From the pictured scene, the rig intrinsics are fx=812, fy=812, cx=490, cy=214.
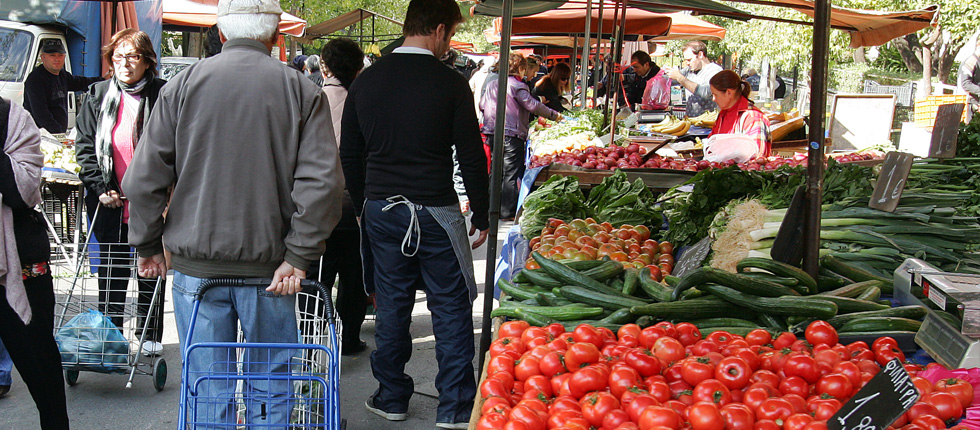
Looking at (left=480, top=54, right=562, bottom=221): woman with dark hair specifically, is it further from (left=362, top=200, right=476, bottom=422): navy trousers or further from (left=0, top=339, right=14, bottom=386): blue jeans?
(left=0, top=339, right=14, bottom=386): blue jeans

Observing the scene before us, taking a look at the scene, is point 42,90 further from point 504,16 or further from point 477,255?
point 504,16

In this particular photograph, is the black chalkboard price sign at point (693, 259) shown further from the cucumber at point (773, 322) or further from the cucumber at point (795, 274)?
the cucumber at point (773, 322)

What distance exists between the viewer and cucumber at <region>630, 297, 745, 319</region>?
9.79 feet

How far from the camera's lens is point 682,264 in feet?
12.9

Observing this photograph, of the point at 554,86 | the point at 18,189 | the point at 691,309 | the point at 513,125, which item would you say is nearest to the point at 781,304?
the point at 691,309

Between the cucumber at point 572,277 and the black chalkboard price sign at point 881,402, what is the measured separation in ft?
4.85

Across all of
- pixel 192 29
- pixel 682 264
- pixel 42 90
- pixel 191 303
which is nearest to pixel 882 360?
pixel 682 264

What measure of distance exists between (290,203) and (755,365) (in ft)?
5.85

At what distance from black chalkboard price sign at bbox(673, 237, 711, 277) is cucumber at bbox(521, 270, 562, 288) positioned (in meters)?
0.64

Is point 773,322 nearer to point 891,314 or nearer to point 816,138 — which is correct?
point 891,314

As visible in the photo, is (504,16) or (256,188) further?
(504,16)

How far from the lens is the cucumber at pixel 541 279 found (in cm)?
345

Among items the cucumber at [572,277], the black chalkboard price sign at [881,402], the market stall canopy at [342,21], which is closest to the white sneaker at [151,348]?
the cucumber at [572,277]

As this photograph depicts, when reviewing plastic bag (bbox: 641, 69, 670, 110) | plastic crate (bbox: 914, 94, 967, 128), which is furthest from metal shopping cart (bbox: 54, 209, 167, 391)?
plastic crate (bbox: 914, 94, 967, 128)
